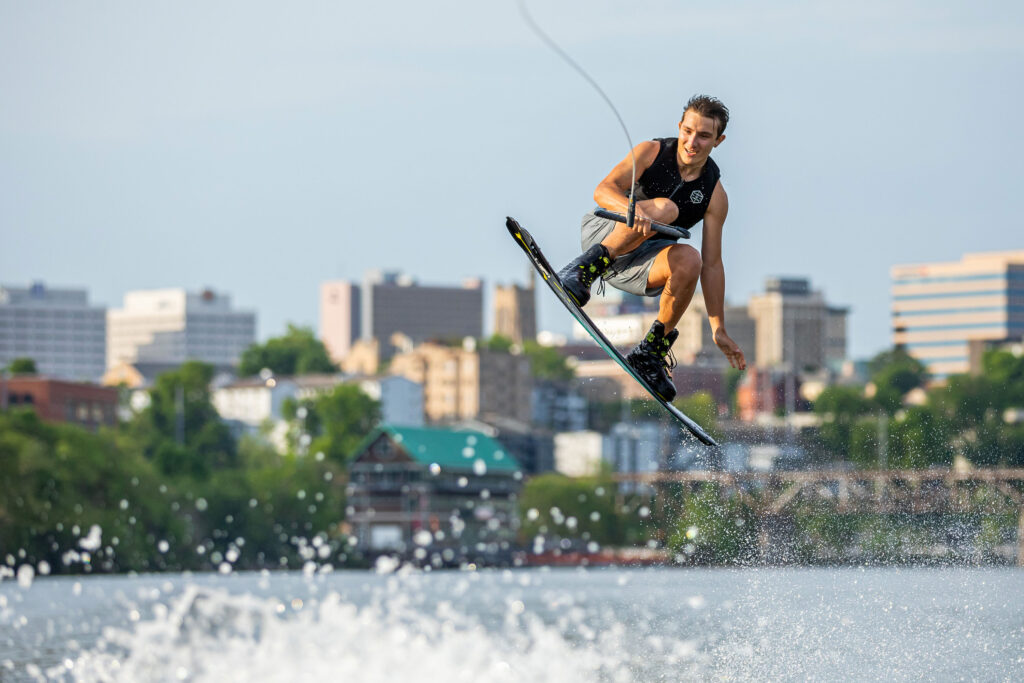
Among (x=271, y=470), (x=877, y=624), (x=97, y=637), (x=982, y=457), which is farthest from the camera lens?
(x=271, y=470)

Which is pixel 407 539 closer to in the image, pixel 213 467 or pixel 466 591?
pixel 213 467

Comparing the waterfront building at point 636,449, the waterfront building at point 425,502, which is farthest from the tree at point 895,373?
the waterfront building at point 425,502

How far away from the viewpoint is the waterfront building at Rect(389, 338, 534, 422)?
621 ft

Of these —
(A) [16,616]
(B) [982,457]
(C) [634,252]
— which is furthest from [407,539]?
(C) [634,252]

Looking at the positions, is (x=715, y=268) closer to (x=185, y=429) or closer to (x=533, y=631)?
(x=533, y=631)

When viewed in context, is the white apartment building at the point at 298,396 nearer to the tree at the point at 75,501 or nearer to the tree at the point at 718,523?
the tree at the point at 75,501

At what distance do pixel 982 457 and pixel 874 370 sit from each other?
345ft

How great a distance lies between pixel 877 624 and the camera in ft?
113

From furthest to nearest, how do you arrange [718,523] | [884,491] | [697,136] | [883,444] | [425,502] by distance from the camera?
[425,502] < [718,523] < [883,444] < [884,491] < [697,136]

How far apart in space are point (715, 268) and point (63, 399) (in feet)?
402

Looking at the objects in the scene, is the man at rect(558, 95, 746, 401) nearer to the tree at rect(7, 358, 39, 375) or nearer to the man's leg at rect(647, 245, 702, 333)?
the man's leg at rect(647, 245, 702, 333)

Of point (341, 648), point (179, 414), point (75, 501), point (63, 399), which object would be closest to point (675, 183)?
point (341, 648)

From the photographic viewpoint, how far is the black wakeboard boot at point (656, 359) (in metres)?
19.3

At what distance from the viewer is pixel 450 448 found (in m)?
130
